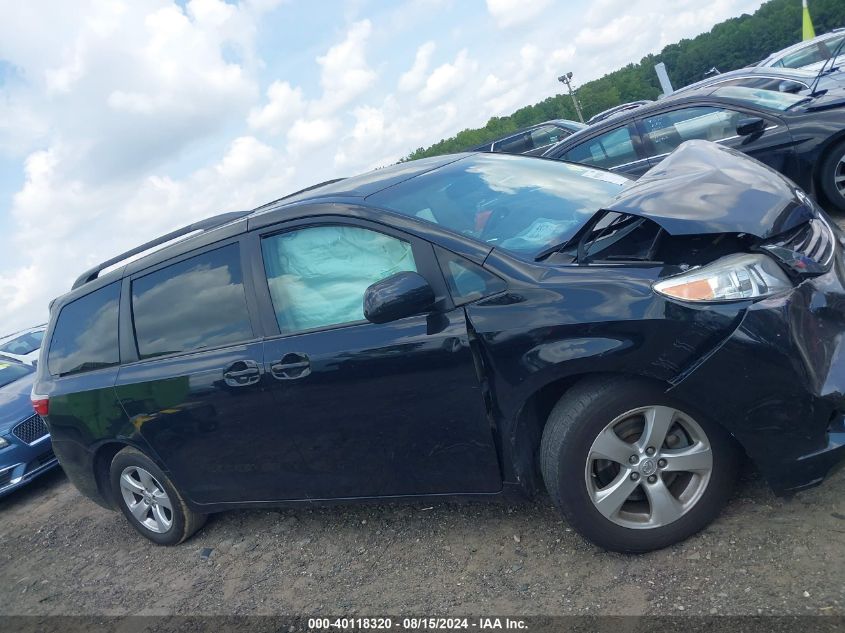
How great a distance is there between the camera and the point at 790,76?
9.58 metres

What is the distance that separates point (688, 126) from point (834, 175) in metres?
1.54

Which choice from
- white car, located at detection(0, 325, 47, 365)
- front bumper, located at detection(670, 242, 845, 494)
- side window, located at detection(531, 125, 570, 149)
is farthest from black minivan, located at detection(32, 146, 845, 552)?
side window, located at detection(531, 125, 570, 149)

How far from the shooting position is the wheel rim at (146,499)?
4.39m

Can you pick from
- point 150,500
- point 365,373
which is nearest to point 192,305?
point 365,373

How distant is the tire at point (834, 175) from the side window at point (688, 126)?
0.92m

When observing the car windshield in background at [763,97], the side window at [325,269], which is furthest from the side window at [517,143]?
the side window at [325,269]

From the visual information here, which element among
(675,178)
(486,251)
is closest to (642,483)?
(486,251)

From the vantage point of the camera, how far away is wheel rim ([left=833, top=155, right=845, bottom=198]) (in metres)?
6.28

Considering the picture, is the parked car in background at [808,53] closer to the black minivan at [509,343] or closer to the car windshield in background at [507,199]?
the car windshield in background at [507,199]

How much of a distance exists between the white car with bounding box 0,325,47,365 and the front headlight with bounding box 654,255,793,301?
805cm

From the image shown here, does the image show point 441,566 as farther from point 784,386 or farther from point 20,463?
point 20,463

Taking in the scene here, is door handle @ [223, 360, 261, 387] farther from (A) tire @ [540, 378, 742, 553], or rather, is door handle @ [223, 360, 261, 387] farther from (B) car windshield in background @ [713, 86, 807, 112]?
(B) car windshield in background @ [713, 86, 807, 112]

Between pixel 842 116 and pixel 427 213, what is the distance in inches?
190

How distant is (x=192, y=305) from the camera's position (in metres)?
3.87
